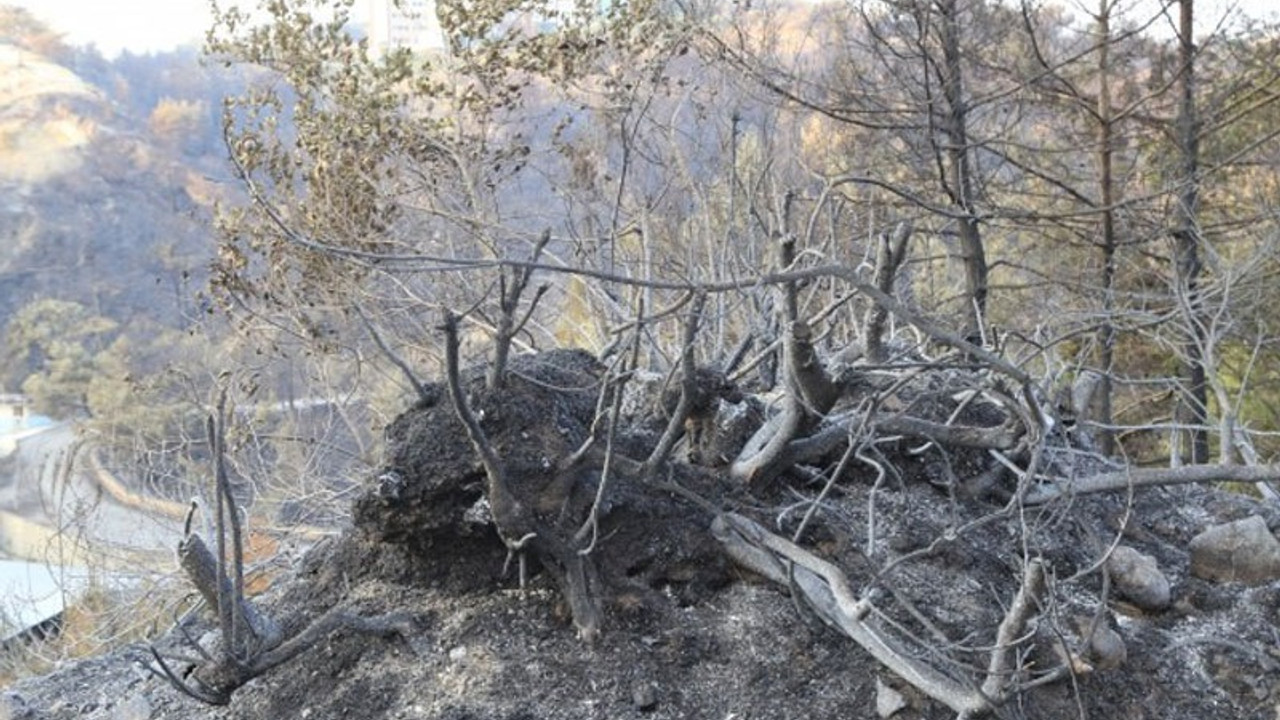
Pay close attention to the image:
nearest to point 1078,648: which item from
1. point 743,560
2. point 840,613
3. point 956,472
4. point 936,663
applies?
point 936,663

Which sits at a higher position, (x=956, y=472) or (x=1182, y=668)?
(x=956, y=472)

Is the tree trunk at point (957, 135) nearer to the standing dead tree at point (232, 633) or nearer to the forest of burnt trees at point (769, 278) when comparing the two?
the forest of burnt trees at point (769, 278)

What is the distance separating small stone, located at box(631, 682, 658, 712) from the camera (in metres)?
1.58

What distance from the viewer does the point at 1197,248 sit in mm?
7129

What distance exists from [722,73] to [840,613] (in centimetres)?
521

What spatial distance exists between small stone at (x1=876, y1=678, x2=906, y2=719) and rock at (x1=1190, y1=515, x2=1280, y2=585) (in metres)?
0.82

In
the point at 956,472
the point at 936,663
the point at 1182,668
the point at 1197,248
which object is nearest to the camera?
the point at 936,663

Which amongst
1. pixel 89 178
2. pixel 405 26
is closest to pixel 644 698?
pixel 405 26

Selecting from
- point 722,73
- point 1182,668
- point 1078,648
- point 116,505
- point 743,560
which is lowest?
point 116,505

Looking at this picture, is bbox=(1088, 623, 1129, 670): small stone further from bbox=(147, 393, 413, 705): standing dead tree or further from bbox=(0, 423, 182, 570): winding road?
bbox=(0, 423, 182, 570): winding road

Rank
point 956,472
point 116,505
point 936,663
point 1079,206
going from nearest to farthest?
point 936,663, point 956,472, point 1079,206, point 116,505

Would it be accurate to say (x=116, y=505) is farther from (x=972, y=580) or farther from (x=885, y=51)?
(x=972, y=580)

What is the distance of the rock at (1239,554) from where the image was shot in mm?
2043

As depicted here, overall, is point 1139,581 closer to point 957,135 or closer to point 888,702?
point 888,702
